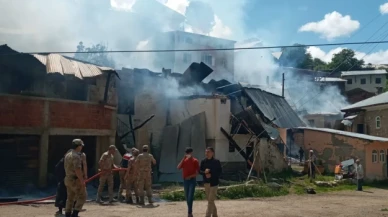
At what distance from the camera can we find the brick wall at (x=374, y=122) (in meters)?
33.1

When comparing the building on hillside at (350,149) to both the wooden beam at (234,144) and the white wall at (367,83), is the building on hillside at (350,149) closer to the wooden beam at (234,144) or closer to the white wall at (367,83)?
the wooden beam at (234,144)

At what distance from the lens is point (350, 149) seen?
26.2 metres

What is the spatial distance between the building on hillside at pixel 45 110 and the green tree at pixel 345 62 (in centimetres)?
5983

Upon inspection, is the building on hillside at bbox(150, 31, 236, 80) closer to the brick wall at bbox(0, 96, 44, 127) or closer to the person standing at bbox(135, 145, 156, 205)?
the brick wall at bbox(0, 96, 44, 127)

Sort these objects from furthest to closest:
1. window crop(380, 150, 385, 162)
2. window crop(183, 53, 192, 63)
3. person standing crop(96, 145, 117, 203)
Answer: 1. window crop(183, 53, 192, 63)
2. window crop(380, 150, 385, 162)
3. person standing crop(96, 145, 117, 203)

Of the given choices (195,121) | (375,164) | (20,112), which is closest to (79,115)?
(20,112)

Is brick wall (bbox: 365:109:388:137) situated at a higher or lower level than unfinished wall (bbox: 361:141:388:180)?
higher

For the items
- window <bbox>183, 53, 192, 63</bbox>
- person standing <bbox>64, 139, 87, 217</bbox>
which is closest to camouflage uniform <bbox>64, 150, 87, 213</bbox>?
person standing <bbox>64, 139, 87, 217</bbox>

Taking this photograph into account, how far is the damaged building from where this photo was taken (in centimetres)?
2206

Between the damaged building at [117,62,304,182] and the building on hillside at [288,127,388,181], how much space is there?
12.7ft

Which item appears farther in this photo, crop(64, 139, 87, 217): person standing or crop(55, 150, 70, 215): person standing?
crop(55, 150, 70, 215): person standing

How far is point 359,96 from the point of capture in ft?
185

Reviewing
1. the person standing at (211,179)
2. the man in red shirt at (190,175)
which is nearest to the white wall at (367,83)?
the man in red shirt at (190,175)

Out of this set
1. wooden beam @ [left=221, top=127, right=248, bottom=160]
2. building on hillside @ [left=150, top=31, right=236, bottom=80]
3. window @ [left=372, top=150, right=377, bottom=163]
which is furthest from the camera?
building on hillside @ [left=150, top=31, right=236, bottom=80]
